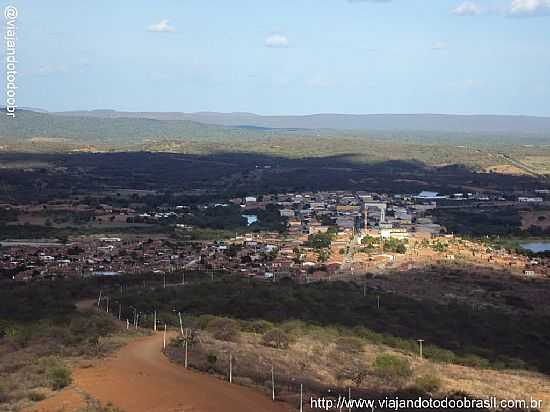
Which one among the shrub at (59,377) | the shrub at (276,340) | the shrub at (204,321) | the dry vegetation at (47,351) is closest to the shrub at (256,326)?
the shrub at (204,321)

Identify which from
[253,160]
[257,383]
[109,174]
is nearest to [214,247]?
[257,383]

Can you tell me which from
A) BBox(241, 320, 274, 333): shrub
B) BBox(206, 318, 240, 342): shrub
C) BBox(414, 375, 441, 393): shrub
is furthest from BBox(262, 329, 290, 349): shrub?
BBox(414, 375, 441, 393): shrub

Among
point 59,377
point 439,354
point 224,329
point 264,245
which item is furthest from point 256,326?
point 264,245

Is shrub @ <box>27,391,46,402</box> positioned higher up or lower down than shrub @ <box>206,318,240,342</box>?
higher up

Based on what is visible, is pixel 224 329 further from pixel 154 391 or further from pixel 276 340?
pixel 154 391

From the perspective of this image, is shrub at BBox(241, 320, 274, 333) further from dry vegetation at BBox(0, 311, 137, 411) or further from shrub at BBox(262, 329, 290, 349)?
dry vegetation at BBox(0, 311, 137, 411)

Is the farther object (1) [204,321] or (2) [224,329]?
A: (1) [204,321]
